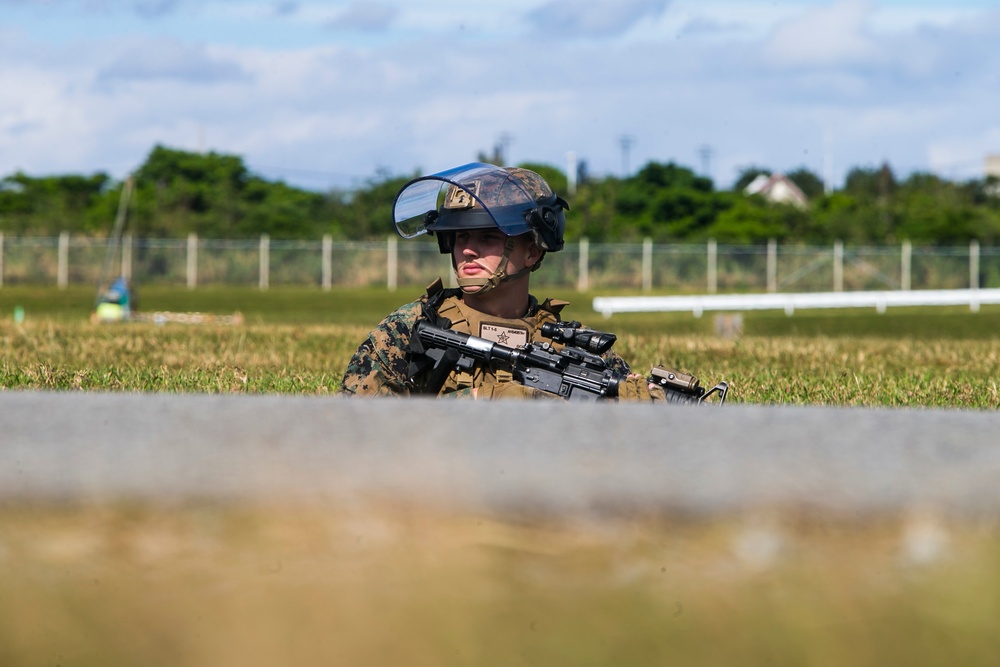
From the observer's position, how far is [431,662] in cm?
151

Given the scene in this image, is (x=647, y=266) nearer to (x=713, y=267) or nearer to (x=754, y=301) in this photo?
(x=713, y=267)

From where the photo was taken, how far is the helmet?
5012mm

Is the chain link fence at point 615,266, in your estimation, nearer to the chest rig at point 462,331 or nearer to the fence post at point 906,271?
the fence post at point 906,271

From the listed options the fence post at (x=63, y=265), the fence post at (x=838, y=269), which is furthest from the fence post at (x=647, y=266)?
the fence post at (x=63, y=265)

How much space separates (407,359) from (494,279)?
0.45 m

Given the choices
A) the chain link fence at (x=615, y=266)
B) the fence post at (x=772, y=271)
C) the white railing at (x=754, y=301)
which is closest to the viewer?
the white railing at (x=754, y=301)

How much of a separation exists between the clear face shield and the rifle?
0.48m

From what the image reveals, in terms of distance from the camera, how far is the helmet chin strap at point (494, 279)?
5109mm

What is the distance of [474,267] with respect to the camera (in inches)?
204

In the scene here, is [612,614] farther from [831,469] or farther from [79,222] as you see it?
[79,222]

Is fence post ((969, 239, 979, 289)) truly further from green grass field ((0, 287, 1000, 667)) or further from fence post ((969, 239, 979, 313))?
green grass field ((0, 287, 1000, 667))

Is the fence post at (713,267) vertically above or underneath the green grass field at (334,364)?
above

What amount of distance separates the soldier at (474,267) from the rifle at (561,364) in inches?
3.0

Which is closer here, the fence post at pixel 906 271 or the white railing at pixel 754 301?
the white railing at pixel 754 301
